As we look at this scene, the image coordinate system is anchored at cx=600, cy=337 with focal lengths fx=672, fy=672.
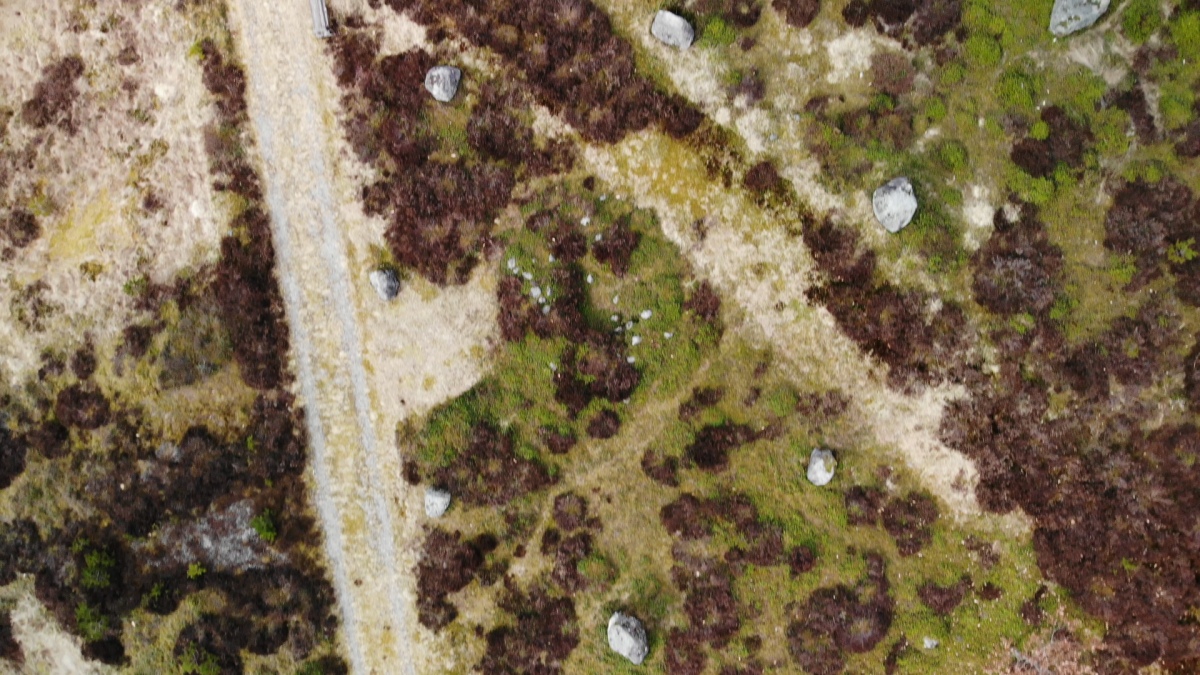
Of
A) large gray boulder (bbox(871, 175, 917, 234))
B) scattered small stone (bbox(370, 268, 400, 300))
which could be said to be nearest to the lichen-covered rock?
large gray boulder (bbox(871, 175, 917, 234))

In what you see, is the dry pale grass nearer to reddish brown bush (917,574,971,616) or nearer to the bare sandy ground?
the bare sandy ground

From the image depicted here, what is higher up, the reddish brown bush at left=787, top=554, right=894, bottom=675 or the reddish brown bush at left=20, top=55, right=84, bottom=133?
the reddish brown bush at left=20, top=55, right=84, bottom=133

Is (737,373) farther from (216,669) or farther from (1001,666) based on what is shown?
(216,669)

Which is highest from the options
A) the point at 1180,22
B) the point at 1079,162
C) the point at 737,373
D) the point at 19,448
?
the point at 1180,22

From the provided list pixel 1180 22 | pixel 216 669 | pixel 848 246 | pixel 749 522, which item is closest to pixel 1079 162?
pixel 1180 22

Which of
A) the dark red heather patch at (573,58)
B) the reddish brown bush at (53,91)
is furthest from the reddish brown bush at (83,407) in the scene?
the dark red heather patch at (573,58)

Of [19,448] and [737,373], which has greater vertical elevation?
[737,373]

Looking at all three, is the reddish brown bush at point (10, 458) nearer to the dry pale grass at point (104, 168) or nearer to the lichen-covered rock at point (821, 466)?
the dry pale grass at point (104, 168)
